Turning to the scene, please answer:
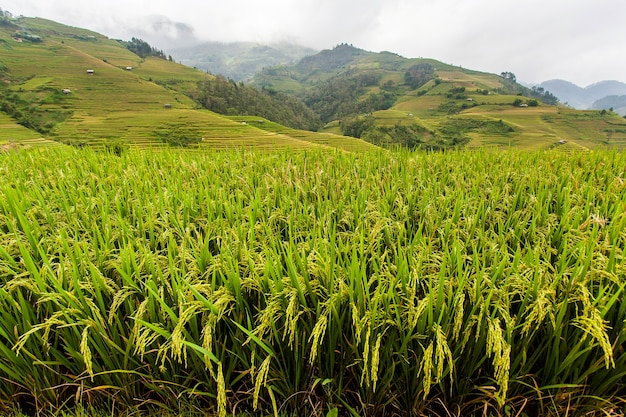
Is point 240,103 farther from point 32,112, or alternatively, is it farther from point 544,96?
point 544,96

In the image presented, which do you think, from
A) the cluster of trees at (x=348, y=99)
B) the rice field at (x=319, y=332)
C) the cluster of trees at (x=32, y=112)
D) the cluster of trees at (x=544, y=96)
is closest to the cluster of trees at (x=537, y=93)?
the cluster of trees at (x=544, y=96)

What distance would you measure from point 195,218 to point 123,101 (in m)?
102

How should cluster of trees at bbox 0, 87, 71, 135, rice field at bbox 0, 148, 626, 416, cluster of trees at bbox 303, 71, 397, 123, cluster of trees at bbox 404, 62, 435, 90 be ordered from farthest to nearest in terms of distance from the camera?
cluster of trees at bbox 404, 62, 435, 90, cluster of trees at bbox 303, 71, 397, 123, cluster of trees at bbox 0, 87, 71, 135, rice field at bbox 0, 148, 626, 416

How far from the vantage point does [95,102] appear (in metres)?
81.9

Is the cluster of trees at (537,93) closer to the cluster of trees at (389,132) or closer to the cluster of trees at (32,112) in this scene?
the cluster of trees at (389,132)

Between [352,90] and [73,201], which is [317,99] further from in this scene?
[73,201]

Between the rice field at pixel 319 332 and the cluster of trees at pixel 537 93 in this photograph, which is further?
the cluster of trees at pixel 537 93

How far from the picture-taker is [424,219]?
275cm

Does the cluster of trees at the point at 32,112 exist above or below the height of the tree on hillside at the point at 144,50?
below

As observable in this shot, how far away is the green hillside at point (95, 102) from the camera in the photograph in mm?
60406

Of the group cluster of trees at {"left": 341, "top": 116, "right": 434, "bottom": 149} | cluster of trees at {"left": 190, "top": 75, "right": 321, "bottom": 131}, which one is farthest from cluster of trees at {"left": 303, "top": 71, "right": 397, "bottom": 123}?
cluster of trees at {"left": 341, "top": 116, "right": 434, "bottom": 149}

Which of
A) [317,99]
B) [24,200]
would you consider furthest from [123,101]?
[317,99]

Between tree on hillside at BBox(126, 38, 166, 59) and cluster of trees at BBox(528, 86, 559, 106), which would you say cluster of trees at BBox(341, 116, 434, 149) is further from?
cluster of trees at BBox(528, 86, 559, 106)

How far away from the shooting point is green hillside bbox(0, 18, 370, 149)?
198 feet
